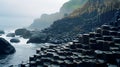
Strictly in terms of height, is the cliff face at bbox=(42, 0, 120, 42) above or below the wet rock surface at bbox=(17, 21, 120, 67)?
above

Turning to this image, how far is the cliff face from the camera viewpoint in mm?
141800

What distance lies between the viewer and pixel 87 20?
512ft

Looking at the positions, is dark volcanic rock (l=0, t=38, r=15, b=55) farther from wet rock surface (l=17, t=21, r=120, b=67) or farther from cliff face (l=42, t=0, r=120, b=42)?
wet rock surface (l=17, t=21, r=120, b=67)

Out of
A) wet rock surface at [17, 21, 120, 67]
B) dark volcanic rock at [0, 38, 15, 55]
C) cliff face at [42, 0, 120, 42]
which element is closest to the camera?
wet rock surface at [17, 21, 120, 67]

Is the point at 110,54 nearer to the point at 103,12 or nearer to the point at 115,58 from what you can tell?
the point at 115,58

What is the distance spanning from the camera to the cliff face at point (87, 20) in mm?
141800

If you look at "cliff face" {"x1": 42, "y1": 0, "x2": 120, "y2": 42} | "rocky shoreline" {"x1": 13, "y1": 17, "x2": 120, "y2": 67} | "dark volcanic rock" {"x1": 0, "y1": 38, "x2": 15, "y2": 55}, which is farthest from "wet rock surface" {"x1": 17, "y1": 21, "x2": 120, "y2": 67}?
"cliff face" {"x1": 42, "y1": 0, "x2": 120, "y2": 42}

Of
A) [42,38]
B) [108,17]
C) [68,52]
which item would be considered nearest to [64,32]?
[42,38]

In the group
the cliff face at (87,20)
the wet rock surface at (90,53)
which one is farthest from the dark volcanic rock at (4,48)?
the wet rock surface at (90,53)

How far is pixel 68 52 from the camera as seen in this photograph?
42.5 m

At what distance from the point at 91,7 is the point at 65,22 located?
62.5ft

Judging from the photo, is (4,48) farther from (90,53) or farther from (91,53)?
(91,53)

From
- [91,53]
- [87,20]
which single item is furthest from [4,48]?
[87,20]

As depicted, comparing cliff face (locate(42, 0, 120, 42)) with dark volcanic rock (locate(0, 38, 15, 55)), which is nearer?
dark volcanic rock (locate(0, 38, 15, 55))
